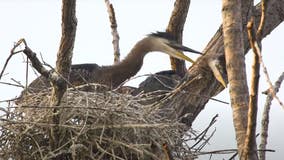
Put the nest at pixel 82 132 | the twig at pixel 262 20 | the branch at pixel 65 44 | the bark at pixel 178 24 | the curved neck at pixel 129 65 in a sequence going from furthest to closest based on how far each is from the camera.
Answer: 1. the curved neck at pixel 129 65
2. the bark at pixel 178 24
3. the nest at pixel 82 132
4. the branch at pixel 65 44
5. the twig at pixel 262 20

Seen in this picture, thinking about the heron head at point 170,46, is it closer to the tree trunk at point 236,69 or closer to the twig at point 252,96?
the tree trunk at point 236,69

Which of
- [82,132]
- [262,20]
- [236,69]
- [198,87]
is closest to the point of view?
[262,20]

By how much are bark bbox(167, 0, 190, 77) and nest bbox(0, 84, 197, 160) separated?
1627 mm

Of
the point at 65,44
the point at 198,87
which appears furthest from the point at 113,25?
the point at 65,44

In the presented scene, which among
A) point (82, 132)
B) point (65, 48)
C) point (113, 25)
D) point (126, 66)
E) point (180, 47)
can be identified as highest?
point (113, 25)

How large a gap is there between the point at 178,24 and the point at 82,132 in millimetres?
2074

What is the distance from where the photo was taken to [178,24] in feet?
15.9

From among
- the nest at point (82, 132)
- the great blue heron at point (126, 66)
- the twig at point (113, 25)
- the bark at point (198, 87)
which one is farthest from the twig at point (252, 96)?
the twig at point (113, 25)

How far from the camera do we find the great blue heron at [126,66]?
4.83 metres

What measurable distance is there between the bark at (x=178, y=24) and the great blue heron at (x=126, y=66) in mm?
64

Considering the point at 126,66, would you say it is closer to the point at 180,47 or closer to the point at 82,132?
the point at 180,47

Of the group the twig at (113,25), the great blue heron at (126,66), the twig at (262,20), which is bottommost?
the twig at (262,20)

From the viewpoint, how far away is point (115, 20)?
5309 mm

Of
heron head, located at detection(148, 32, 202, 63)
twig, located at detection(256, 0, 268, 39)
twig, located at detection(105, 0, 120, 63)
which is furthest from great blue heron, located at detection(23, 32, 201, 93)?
twig, located at detection(256, 0, 268, 39)
